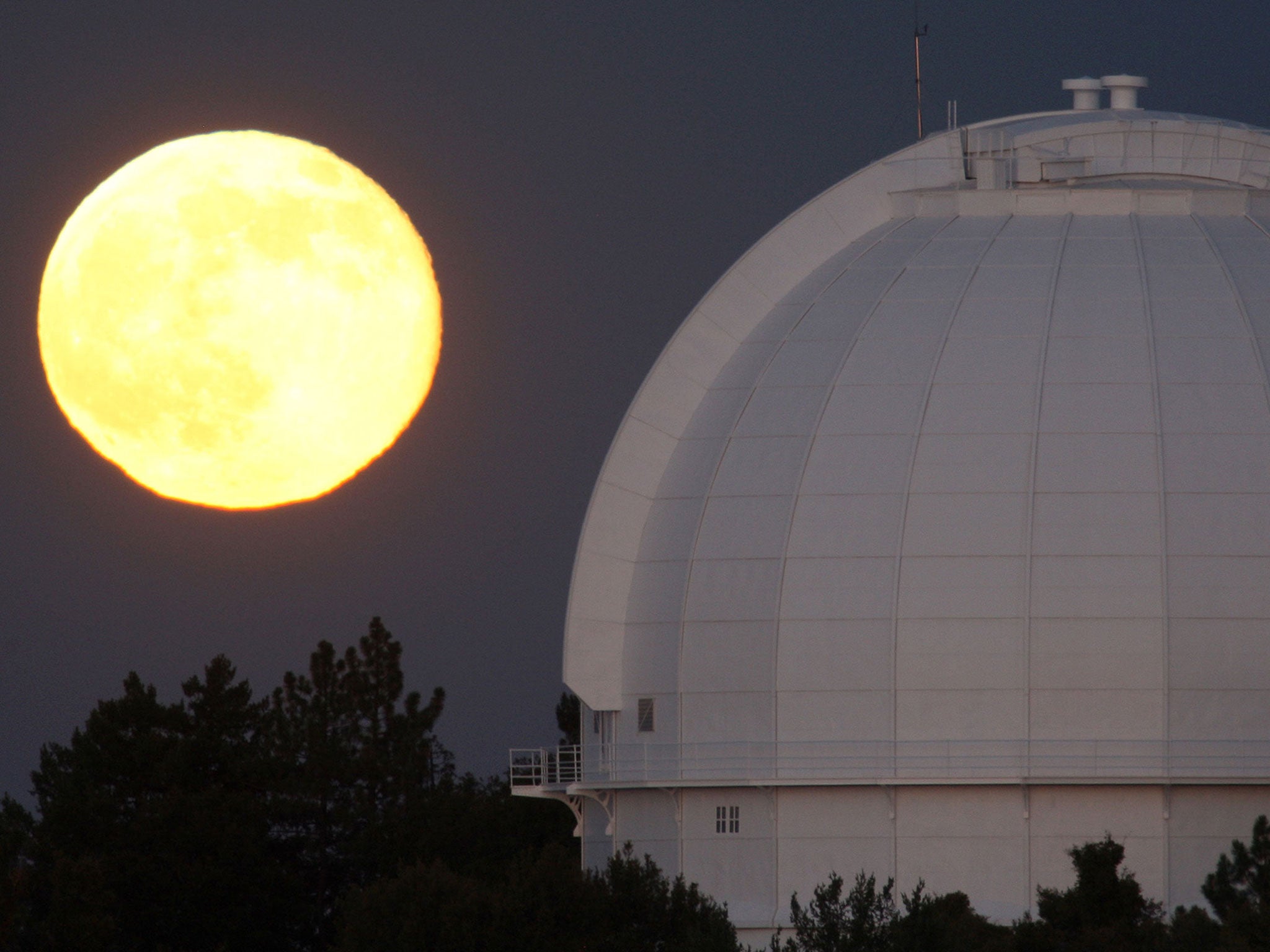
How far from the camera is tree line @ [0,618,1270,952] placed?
2958cm

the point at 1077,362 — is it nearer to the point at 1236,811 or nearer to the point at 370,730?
the point at 1236,811

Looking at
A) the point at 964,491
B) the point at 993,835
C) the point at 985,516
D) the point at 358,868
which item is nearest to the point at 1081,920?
the point at 993,835

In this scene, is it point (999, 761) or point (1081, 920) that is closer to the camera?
point (1081, 920)

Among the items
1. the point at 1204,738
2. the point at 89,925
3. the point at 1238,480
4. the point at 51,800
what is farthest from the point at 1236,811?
the point at 51,800

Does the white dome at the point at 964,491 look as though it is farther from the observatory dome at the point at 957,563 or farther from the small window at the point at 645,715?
Result: the small window at the point at 645,715

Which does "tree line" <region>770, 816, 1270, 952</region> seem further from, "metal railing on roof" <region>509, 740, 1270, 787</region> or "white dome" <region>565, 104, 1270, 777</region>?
"white dome" <region>565, 104, 1270, 777</region>

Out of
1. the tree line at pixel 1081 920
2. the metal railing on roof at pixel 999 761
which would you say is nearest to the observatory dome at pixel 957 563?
the metal railing on roof at pixel 999 761

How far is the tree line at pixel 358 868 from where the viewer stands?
29.6 meters

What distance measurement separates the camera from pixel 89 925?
37.1 meters

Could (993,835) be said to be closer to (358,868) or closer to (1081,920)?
(1081,920)

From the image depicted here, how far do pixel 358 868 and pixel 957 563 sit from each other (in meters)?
16.2

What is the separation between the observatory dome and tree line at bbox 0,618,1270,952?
1.69 m

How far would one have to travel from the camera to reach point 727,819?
37844mm

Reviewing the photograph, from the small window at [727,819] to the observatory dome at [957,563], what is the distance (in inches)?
2.2
